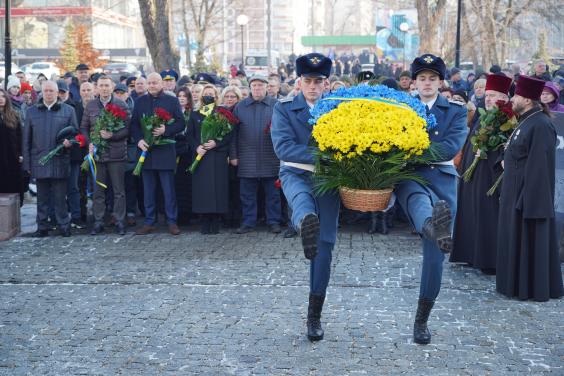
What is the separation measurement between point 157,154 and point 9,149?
2091mm

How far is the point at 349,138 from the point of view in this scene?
6.00 m

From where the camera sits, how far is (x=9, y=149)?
38.4ft

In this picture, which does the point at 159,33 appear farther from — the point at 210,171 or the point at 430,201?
the point at 430,201

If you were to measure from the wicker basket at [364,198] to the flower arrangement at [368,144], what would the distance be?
0.01m

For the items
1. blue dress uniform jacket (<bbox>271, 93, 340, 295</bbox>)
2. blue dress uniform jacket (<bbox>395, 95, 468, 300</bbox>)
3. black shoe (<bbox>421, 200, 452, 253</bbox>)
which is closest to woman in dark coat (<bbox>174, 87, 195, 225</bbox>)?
blue dress uniform jacket (<bbox>271, 93, 340, 295</bbox>)

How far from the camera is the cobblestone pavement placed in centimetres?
613

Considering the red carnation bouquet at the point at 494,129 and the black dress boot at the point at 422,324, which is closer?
the black dress boot at the point at 422,324

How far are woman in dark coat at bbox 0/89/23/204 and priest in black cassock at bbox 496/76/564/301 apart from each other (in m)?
6.71

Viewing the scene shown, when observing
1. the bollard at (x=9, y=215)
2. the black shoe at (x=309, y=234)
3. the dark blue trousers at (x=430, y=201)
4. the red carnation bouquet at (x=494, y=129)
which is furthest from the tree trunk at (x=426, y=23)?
the black shoe at (x=309, y=234)

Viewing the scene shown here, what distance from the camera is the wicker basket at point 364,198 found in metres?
6.05

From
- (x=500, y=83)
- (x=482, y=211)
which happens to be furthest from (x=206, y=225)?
(x=500, y=83)

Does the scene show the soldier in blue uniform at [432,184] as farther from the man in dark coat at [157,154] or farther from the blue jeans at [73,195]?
the blue jeans at [73,195]

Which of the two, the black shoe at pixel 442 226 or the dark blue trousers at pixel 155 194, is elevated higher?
the black shoe at pixel 442 226

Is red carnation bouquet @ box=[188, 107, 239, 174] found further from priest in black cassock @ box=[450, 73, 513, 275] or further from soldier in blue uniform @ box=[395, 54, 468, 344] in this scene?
soldier in blue uniform @ box=[395, 54, 468, 344]
